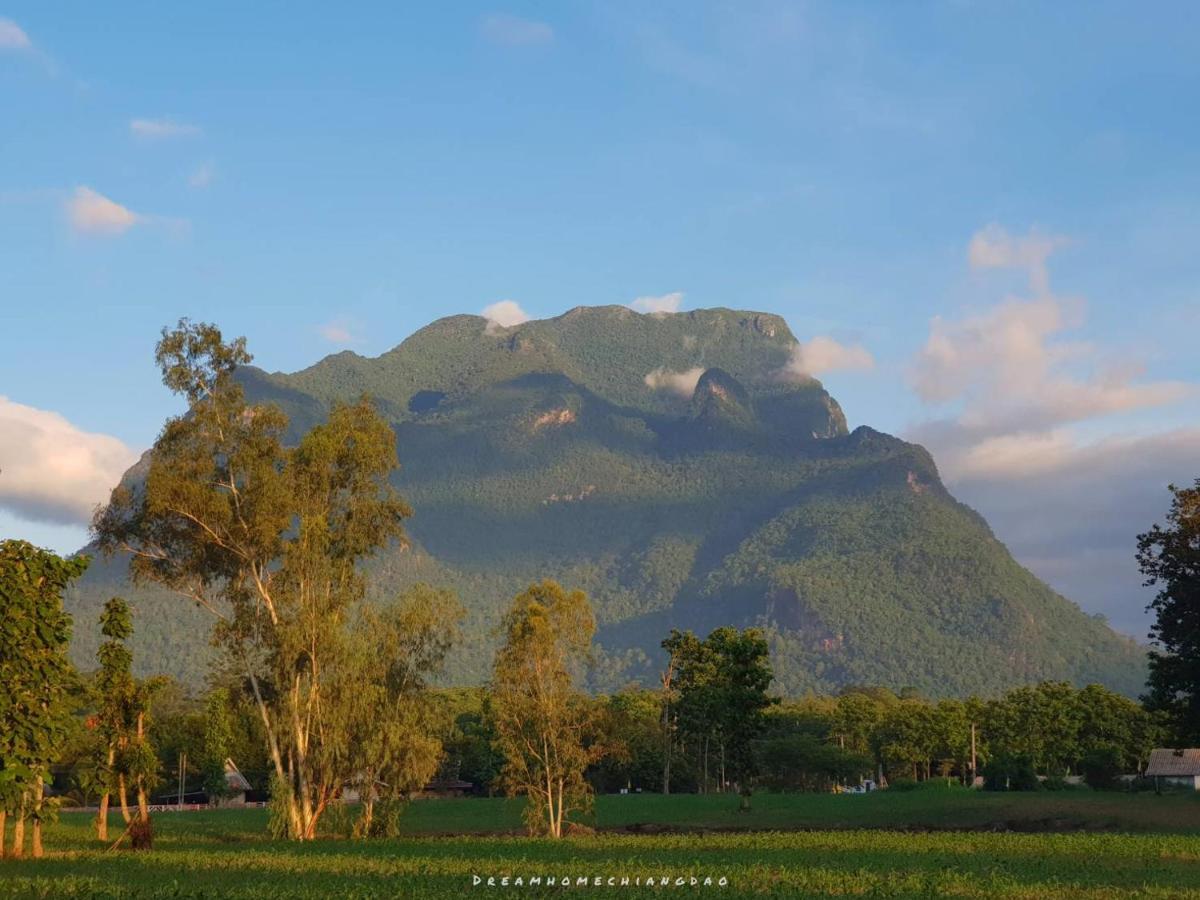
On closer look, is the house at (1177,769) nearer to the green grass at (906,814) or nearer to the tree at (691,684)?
the green grass at (906,814)

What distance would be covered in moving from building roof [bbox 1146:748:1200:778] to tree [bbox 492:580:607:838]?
76.8m

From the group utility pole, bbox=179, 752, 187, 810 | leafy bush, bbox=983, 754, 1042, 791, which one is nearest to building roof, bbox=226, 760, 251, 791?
utility pole, bbox=179, 752, 187, 810

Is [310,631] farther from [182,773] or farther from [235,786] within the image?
[235,786]

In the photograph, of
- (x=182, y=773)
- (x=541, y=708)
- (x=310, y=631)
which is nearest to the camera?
(x=310, y=631)

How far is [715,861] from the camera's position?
49.2 metres

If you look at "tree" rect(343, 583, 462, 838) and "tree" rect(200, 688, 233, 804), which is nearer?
"tree" rect(343, 583, 462, 838)

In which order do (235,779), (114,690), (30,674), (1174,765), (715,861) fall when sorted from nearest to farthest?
(715,861), (30,674), (114,690), (1174,765), (235,779)

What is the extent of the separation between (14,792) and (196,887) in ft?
42.8

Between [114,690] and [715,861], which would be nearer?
[715,861]

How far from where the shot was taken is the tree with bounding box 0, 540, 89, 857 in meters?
49.2

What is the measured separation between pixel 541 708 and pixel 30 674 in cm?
2618

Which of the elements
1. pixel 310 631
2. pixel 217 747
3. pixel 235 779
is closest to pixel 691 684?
pixel 217 747

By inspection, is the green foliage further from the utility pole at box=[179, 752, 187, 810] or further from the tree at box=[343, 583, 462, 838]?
the utility pole at box=[179, 752, 187, 810]

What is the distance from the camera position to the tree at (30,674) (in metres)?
49.2
